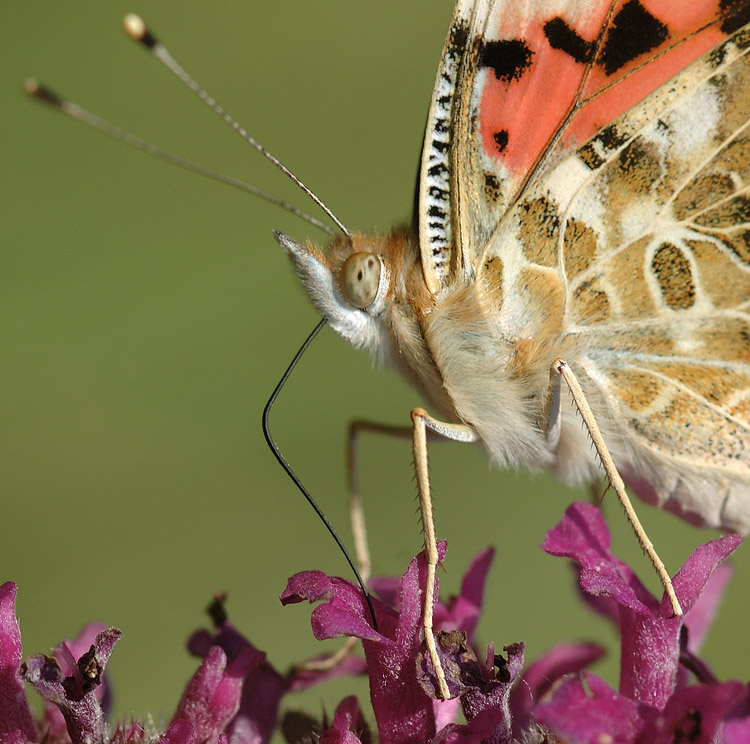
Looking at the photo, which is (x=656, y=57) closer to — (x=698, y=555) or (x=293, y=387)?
(x=698, y=555)

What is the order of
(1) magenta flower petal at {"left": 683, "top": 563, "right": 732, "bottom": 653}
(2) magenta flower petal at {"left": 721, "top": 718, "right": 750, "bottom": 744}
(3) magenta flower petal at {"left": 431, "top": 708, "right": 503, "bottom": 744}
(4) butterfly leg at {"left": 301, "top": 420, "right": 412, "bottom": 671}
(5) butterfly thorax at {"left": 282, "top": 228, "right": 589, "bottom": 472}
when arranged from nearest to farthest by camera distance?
(2) magenta flower petal at {"left": 721, "top": 718, "right": 750, "bottom": 744} < (3) magenta flower petal at {"left": 431, "top": 708, "right": 503, "bottom": 744} < (5) butterfly thorax at {"left": 282, "top": 228, "right": 589, "bottom": 472} < (1) magenta flower petal at {"left": 683, "top": 563, "right": 732, "bottom": 653} < (4) butterfly leg at {"left": 301, "top": 420, "right": 412, "bottom": 671}

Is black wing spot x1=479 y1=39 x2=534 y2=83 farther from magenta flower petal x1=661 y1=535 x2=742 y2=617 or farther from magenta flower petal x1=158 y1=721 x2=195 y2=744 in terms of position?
magenta flower petal x1=158 y1=721 x2=195 y2=744

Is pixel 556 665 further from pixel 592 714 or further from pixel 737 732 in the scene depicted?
pixel 737 732

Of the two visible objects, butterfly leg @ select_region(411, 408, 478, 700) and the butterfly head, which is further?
the butterfly head

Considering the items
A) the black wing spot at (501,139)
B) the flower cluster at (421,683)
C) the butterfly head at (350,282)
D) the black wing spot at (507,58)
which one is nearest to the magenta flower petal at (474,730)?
the flower cluster at (421,683)

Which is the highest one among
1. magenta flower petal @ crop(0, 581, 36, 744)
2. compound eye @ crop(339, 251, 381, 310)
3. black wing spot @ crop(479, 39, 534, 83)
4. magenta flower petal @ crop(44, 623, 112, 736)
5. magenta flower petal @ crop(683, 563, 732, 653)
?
black wing spot @ crop(479, 39, 534, 83)

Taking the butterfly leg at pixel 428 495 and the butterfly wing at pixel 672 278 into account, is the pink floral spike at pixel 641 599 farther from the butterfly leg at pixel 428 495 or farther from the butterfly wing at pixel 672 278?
the butterfly wing at pixel 672 278

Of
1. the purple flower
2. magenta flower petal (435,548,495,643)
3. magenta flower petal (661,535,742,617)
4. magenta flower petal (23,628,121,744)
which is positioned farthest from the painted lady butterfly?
magenta flower petal (23,628,121,744)

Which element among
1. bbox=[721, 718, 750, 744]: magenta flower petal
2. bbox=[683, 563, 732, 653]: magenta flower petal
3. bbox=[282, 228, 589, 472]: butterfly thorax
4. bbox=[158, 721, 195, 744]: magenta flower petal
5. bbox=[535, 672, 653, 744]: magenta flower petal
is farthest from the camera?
bbox=[683, 563, 732, 653]: magenta flower petal
